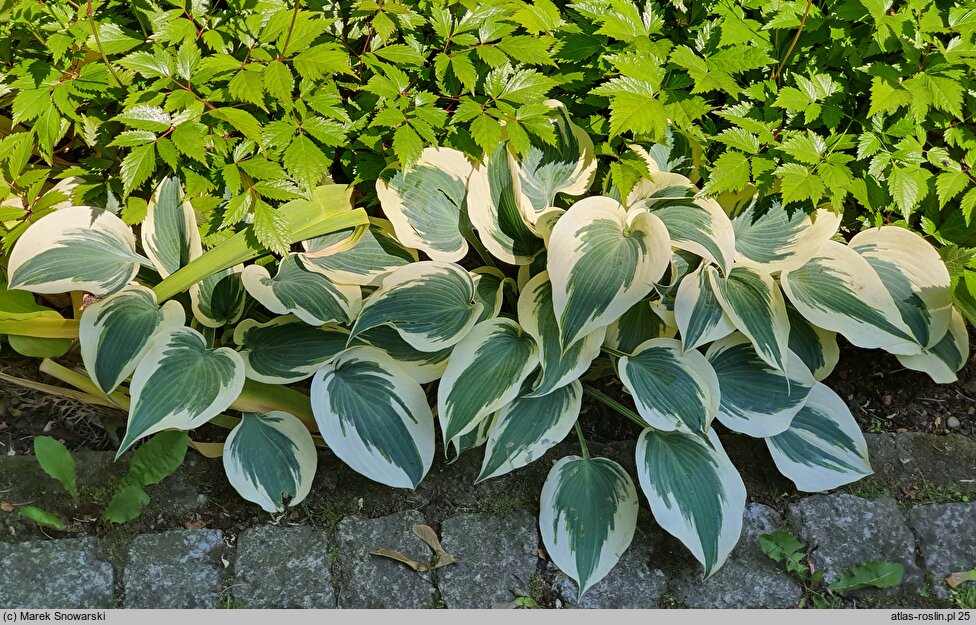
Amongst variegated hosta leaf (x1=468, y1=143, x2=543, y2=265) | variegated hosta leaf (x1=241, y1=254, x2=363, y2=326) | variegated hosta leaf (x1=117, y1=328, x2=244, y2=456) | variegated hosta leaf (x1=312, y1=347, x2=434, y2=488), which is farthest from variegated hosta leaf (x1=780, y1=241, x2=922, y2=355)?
variegated hosta leaf (x1=117, y1=328, x2=244, y2=456)

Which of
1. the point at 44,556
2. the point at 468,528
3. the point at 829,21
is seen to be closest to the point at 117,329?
the point at 44,556

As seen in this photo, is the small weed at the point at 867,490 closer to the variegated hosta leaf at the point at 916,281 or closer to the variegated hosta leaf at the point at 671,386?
the variegated hosta leaf at the point at 916,281

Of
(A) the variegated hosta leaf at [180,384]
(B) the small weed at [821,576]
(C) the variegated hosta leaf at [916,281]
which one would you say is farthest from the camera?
(C) the variegated hosta leaf at [916,281]

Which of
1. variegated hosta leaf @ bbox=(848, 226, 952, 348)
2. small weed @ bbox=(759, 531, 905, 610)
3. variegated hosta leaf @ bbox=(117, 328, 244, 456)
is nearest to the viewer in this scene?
variegated hosta leaf @ bbox=(117, 328, 244, 456)

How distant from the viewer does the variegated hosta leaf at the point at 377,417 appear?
6.04 feet

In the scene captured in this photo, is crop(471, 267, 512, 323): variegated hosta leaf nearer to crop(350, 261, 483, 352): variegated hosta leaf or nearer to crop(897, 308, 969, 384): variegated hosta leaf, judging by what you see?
crop(350, 261, 483, 352): variegated hosta leaf

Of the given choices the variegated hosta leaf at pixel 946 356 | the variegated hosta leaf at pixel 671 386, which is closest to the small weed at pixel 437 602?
the variegated hosta leaf at pixel 671 386

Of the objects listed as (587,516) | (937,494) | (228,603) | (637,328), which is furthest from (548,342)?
(937,494)

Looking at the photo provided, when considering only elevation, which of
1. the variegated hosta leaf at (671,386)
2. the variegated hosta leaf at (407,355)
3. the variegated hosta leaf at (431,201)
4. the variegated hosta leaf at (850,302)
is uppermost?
the variegated hosta leaf at (431,201)

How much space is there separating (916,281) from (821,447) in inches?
18.5

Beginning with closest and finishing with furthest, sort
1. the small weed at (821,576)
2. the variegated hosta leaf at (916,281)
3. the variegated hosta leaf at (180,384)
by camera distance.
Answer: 1. the variegated hosta leaf at (180,384)
2. the small weed at (821,576)
3. the variegated hosta leaf at (916,281)

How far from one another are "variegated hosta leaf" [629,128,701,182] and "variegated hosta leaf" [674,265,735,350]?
0.91ft

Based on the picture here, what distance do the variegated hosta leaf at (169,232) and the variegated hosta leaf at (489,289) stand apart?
65 cm

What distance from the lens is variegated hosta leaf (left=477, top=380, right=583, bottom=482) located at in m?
1.82
